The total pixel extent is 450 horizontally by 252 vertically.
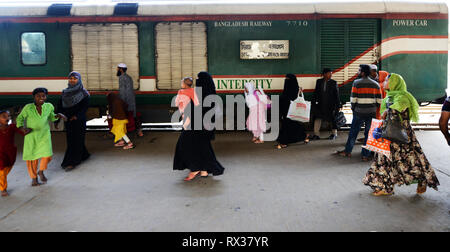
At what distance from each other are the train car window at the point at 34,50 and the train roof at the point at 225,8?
50cm

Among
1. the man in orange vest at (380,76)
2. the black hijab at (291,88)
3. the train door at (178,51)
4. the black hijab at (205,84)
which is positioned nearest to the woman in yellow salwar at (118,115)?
the train door at (178,51)

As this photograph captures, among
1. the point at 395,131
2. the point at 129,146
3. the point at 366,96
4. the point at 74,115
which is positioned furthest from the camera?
the point at 129,146

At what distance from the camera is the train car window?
9.26 m

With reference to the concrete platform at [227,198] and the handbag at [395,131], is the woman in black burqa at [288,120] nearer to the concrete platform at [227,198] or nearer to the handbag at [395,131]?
the concrete platform at [227,198]

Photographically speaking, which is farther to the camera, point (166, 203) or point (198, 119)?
point (198, 119)

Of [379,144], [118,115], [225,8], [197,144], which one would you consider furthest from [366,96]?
[118,115]

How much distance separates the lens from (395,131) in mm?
4844

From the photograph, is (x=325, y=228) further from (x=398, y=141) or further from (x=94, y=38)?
(x=94, y=38)

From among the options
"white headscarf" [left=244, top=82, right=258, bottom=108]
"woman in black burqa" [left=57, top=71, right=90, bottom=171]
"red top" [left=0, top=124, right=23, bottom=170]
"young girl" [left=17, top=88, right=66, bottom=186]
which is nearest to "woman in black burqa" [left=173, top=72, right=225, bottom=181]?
"young girl" [left=17, top=88, right=66, bottom=186]

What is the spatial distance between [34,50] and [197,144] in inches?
217

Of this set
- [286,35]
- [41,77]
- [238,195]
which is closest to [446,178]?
[238,195]

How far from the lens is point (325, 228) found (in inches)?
161

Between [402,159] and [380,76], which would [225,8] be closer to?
[380,76]

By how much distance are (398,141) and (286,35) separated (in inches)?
194
